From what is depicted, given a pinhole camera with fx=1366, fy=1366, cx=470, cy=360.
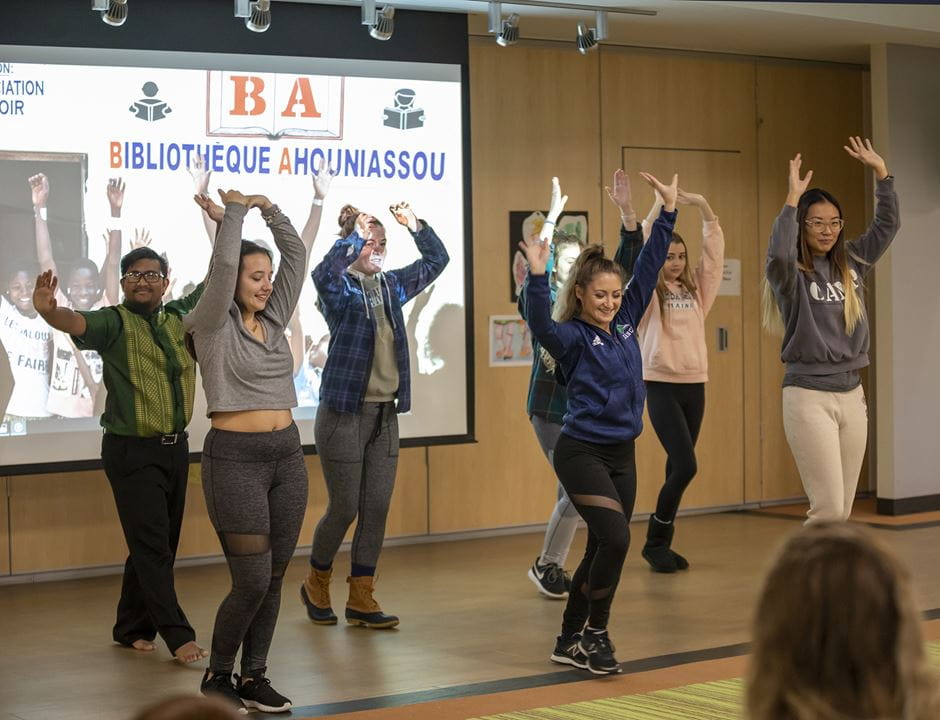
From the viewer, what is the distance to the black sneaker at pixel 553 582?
602 cm

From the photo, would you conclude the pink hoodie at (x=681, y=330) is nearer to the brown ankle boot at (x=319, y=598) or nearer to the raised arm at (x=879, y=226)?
the raised arm at (x=879, y=226)

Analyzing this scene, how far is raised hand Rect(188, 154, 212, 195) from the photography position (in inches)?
264

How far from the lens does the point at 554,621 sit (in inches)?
219

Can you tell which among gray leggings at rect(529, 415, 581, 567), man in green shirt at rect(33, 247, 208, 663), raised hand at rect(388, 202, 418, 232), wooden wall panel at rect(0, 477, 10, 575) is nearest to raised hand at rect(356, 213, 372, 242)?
raised hand at rect(388, 202, 418, 232)

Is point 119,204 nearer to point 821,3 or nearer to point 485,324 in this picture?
point 485,324

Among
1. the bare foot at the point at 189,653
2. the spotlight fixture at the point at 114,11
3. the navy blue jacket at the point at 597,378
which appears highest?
the spotlight fixture at the point at 114,11

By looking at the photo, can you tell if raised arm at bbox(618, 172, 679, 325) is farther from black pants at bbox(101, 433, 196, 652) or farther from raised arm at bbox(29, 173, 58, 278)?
raised arm at bbox(29, 173, 58, 278)

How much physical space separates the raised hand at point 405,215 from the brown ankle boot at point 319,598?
1.45 meters

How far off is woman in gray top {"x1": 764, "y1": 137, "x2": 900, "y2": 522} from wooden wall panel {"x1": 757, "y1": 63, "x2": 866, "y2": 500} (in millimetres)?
4054

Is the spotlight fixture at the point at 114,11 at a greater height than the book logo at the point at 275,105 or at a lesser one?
greater

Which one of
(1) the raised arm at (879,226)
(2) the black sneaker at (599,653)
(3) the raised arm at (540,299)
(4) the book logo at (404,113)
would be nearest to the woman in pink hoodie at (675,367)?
(1) the raised arm at (879,226)

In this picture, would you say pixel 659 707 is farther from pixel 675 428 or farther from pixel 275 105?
pixel 275 105

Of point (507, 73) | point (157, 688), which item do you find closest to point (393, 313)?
point (157, 688)

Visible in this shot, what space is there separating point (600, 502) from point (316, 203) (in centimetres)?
299
